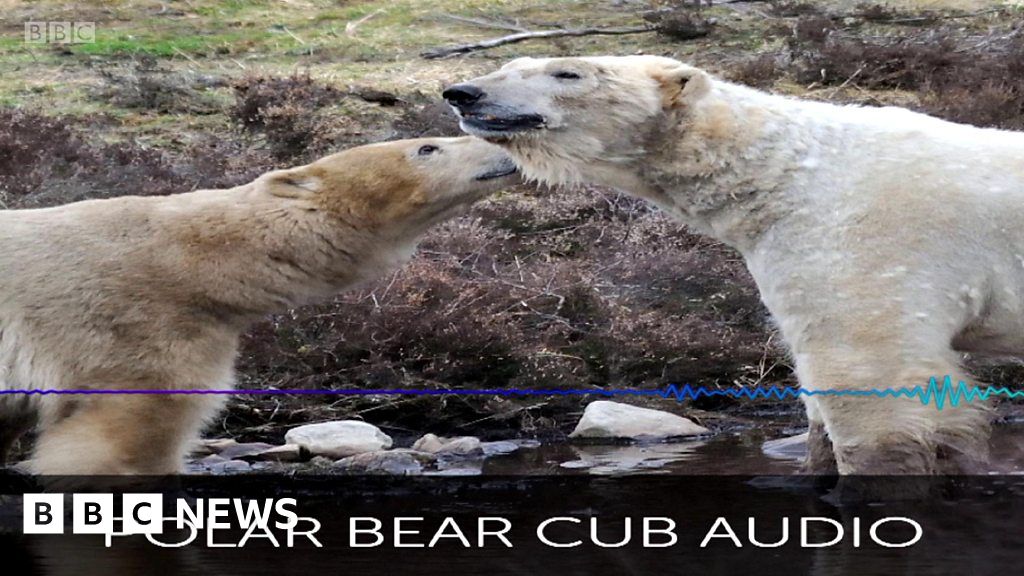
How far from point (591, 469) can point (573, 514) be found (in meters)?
1.04

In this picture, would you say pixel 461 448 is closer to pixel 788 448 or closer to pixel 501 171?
pixel 788 448

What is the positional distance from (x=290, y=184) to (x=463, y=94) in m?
0.99

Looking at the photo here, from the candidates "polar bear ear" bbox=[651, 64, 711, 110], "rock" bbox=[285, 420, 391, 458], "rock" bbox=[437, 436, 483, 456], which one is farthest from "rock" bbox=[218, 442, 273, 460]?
"polar bear ear" bbox=[651, 64, 711, 110]

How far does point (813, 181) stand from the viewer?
5395 mm

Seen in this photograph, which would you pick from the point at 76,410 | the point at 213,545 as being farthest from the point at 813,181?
the point at 76,410

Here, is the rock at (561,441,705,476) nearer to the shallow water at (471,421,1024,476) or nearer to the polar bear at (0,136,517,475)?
the shallow water at (471,421,1024,476)

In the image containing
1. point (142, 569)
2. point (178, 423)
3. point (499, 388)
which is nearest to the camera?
point (142, 569)

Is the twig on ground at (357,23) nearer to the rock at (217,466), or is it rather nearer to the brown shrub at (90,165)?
the brown shrub at (90,165)

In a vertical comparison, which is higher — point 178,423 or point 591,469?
point 178,423

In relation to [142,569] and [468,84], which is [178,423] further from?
[468,84]

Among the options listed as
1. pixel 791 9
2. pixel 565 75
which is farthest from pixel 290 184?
pixel 791 9

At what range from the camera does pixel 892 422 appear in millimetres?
5160

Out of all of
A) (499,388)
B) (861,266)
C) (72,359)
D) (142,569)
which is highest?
(861,266)

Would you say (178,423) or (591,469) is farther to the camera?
(591,469)
